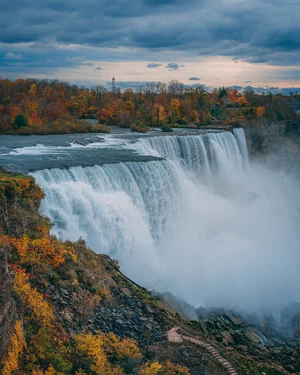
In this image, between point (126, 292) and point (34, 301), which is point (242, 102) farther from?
point (34, 301)

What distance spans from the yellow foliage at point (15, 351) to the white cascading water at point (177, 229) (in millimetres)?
6806

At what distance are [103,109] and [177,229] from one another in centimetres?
2807

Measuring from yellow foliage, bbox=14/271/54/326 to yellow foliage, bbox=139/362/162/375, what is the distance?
223cm

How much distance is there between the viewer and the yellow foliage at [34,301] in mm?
9883

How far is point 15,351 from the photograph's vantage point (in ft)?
27.9

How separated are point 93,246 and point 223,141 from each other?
74.2 feet

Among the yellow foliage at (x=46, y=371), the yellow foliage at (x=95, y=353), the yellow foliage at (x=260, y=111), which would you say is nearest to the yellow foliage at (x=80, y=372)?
the yellow foliage at (x=95, y=353)

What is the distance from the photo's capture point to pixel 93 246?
17000 millimetres

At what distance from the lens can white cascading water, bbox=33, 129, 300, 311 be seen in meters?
17.2

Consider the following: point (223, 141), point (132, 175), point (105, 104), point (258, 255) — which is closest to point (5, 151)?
point (132, 175)

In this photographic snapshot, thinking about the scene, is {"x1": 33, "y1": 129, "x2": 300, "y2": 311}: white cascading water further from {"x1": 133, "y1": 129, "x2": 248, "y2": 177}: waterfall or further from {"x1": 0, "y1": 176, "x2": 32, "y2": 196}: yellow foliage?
{"x1": 0, "y1": 176, "x2": 32, "y2": 196}: yellow foliage

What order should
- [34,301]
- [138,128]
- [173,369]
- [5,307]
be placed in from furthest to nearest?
[138,128]
[173,369]
[34,301]
[5,307]

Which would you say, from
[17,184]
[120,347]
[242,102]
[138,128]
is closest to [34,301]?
[120,347]

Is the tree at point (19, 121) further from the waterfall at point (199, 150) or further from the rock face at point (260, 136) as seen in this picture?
the rock face at point (260, 136)
